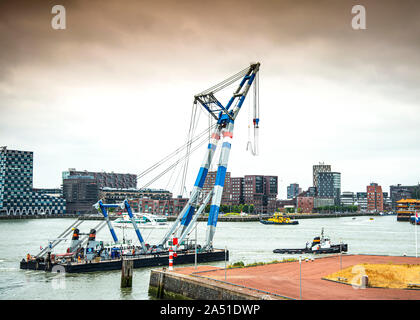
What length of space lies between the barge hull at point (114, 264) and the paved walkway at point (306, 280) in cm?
1490

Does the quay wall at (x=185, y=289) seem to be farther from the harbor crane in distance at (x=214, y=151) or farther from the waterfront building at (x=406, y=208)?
the waterfront building at (x=406, y=208)

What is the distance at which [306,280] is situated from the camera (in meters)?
25.6

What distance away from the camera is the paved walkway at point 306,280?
21272 millimetres

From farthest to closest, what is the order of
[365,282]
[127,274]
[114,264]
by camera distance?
[114,264] < [127,274] < [365,282]

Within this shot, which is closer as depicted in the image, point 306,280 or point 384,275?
point 384,275

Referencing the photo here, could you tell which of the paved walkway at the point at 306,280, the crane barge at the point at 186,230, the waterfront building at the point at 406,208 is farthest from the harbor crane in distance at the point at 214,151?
the waterfront building at the point at 406,208

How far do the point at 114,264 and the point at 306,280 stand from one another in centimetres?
2336

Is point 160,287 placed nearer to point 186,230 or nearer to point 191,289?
point 191,289

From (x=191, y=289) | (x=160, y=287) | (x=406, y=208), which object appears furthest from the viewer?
(x=406, y=208)

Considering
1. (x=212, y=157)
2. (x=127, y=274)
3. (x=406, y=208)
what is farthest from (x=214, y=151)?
(x=406, y=208)

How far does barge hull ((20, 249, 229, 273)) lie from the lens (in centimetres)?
4016

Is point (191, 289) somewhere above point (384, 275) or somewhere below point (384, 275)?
below
